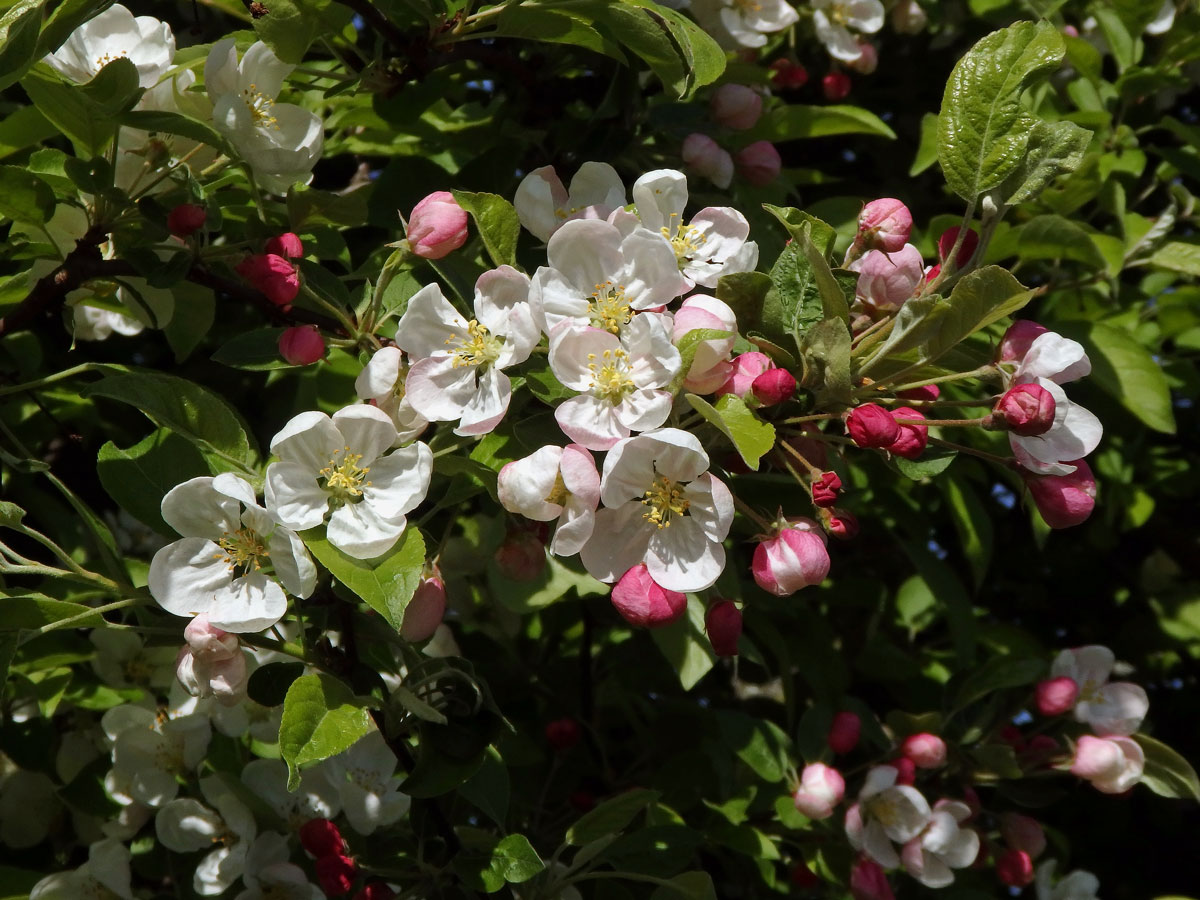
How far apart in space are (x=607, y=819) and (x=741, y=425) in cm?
71

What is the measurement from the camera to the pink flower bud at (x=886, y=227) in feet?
4.64

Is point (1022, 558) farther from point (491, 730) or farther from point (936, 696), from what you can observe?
point (491, 730)

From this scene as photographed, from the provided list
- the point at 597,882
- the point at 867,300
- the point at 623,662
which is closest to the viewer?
the point at 867,300

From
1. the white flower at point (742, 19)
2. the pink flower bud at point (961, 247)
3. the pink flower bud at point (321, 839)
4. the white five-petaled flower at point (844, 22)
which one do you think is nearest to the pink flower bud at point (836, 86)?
the white five-petaled flower at point (844, 22)

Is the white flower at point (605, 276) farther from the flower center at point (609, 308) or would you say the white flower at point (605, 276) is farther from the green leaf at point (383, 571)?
the green leaf at point (383, 571)

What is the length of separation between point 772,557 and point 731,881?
4.01ft

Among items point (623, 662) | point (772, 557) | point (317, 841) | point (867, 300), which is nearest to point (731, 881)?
point (623, 662)

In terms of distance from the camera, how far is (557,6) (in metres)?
1.47

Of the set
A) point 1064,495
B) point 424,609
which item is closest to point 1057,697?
point 1064,495

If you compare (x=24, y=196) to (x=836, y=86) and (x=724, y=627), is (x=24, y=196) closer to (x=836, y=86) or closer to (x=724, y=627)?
(x=724, y=627)

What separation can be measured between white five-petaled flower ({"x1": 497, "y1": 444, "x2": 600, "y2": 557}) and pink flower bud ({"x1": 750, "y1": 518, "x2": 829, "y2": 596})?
0.70 feet

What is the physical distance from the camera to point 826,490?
1.24 m

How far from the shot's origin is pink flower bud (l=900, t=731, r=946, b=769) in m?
1.95

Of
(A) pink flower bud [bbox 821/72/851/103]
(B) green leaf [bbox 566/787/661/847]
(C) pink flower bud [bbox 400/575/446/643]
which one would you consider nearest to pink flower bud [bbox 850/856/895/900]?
(B) green leaf [bbox 566/787/661/847]
